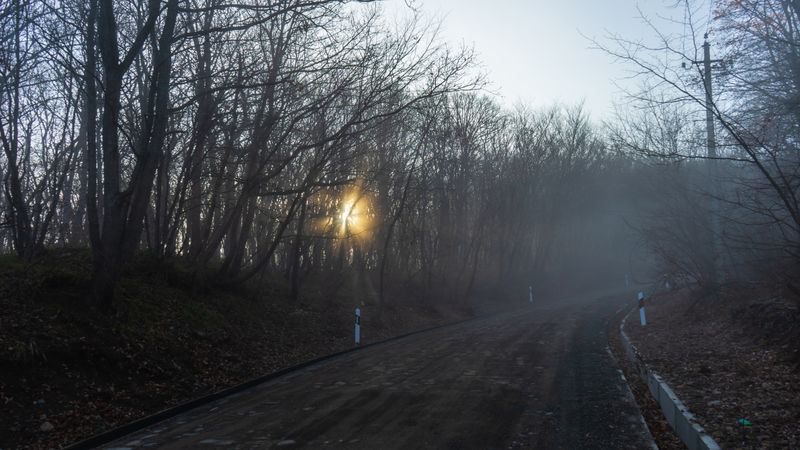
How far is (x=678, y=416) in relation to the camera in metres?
6.70

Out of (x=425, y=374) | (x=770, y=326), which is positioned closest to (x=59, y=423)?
(x=425, y=374)

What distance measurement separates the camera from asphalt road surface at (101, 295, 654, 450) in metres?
6.45

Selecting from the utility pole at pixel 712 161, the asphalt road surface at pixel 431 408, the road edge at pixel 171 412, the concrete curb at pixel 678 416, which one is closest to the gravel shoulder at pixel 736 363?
the concrete curb at pixel 678 416

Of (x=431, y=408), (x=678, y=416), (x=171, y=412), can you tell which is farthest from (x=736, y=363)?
(x=171, y=412)

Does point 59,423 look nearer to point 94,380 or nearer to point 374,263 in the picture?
point 94,380

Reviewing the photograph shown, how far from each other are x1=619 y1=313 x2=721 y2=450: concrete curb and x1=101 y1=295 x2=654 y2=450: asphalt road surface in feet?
1.24

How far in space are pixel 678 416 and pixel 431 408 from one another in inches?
118

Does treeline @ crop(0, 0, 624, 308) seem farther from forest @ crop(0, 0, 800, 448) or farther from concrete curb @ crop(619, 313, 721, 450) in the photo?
concrete curb @ crop(619, 313, 721, 450)

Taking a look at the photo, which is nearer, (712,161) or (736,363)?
(736,363)

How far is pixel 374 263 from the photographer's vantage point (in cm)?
3080

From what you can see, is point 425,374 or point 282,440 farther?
point 425,374

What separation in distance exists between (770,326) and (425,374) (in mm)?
6407

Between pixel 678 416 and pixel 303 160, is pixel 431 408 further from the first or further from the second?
pixel 303 160

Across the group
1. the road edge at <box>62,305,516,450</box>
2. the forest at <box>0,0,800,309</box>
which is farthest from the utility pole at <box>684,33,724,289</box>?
the road edge at <box>62,305,516,450</box>
